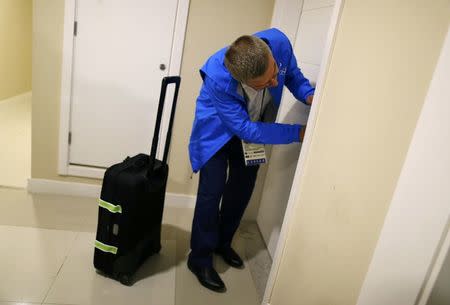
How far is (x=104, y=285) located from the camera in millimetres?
1762

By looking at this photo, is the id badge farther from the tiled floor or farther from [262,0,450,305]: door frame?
[262,0,450,305]: door frame

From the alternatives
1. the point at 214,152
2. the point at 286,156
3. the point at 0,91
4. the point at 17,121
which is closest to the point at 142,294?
the point at 214,152

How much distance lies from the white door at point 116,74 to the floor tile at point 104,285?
2.50 ft

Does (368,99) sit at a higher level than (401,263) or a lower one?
higher

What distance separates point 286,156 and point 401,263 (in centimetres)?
116

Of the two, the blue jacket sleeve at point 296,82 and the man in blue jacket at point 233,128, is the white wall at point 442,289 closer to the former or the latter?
the man in blue jacket at point 233,128

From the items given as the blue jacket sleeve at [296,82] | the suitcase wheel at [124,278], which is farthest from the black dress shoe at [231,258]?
the blue jacket sleeve at [296,82]

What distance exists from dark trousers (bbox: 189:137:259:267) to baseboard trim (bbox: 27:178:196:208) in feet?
2.04

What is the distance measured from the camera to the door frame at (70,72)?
2.20m

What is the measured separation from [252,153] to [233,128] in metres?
0.23

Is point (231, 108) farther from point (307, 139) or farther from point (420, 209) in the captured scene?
point (420, 209)

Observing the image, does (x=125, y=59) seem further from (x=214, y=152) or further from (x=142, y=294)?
(x=142, y=294)

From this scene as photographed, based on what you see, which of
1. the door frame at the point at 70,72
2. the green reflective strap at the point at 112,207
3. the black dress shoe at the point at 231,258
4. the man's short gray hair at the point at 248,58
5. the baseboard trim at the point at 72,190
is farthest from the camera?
the baseboard trim at the point at 72,190

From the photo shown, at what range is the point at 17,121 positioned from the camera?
13.0 feet
